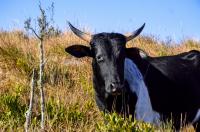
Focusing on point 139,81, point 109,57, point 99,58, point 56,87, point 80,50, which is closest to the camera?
point 109,57

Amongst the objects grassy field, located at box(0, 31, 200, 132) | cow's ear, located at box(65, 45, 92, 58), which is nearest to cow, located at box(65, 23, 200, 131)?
cow's ear, located at box(65, 45, 92, 58)

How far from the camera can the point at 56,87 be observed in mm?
10477

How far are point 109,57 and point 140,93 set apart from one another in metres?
0.77

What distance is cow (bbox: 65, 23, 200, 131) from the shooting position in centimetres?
771

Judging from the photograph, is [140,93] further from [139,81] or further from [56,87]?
[56,87]

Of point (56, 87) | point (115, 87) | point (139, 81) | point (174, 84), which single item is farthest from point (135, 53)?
point (56, 87)

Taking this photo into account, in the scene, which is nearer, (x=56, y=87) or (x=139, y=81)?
(x=139, y=81)

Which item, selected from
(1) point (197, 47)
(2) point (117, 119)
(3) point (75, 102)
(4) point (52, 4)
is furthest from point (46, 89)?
(1) point (197, 47)

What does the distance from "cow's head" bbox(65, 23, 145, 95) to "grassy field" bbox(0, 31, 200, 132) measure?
48cm

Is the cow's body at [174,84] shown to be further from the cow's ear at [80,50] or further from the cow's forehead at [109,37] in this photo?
the cow's ear at [80,50]

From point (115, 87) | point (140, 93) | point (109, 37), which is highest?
point (109, 37)

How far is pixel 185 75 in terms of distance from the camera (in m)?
9.06

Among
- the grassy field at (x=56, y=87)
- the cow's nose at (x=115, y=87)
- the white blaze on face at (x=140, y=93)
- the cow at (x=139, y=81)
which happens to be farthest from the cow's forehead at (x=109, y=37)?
the grassy field at (x=56, y=87)

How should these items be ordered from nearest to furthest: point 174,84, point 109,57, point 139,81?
point 109,57
point 139,81
point 174,84
